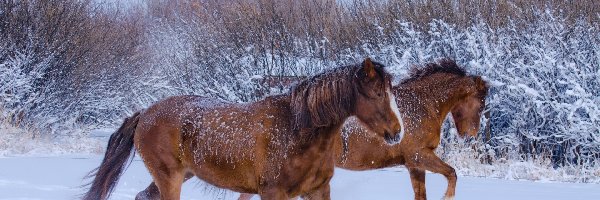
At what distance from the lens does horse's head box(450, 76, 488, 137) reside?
7.80m

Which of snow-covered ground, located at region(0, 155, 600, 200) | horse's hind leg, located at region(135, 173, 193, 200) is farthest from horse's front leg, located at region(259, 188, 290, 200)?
snow-covered ground, located at region(0, 155, 600, 200)

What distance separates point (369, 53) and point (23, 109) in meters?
6.71

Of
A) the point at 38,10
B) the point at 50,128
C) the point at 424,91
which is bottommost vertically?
the point at 50,128

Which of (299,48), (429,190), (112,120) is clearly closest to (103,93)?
(112,120)

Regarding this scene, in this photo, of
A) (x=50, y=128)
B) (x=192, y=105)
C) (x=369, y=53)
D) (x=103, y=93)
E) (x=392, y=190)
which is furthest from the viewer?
(x=103, y=93)

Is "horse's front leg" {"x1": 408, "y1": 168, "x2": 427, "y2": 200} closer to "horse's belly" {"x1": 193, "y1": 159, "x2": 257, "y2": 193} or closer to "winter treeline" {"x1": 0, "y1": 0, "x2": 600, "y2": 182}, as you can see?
"horse's belly" {"x1": 193, "y1": 159, "x2": 257, "y2": 193}

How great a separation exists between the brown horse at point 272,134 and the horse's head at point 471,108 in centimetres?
295

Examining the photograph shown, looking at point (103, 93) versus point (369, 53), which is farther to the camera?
point (103, 93)

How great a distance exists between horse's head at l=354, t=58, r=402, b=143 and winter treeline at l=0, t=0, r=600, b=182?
22.0 ft

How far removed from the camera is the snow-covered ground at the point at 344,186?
26.4 ft

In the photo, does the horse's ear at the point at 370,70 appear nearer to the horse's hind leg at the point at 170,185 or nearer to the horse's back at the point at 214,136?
the horse's back at the point at 214,136

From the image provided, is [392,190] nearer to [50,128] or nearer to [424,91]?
[424,91]

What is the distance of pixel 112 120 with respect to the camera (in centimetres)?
2073

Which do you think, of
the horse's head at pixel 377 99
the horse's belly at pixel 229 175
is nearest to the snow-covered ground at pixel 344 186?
the horse's belly at pixel 229 175
